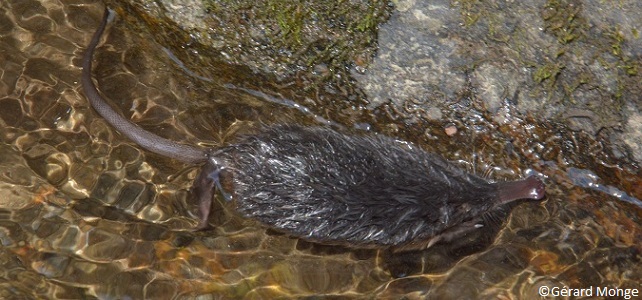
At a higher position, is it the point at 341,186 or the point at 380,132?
the point at 341,186

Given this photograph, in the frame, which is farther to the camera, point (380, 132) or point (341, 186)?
point (380, 132)

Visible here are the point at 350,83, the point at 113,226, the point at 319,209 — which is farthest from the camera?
the point at 350,83

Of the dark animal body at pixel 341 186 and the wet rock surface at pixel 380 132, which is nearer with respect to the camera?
the dark animal body at pixel 341 186

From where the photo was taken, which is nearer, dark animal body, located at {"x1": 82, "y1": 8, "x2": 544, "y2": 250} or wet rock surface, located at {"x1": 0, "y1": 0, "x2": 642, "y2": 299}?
dark animal body, located at {"x1": 82, "y1": 8, "x2": 544, "y2": 250}

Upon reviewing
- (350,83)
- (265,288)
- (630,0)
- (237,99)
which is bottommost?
(265,288)

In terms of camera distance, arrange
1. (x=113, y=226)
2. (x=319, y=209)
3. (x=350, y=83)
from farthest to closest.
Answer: (x=350, y=83)
(x=113, y=226)
(x=319, y=209)

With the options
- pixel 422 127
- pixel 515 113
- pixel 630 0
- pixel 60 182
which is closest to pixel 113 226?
pixel 60 182

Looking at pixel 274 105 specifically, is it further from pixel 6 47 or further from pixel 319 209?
pixel 6 47

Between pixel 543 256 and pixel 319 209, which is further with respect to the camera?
pixel 543 256
